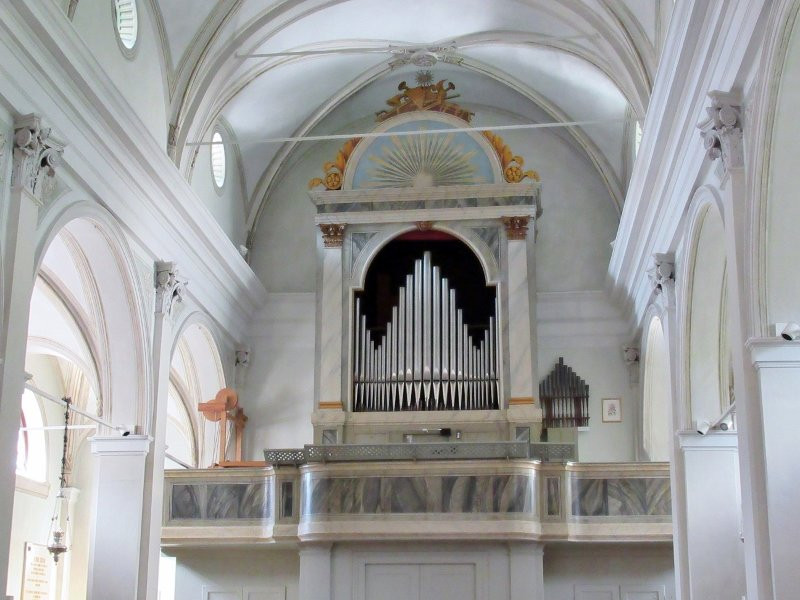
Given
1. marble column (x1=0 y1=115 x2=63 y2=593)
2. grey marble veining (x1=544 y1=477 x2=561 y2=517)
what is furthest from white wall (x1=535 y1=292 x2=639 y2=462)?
marble column (x1=0 y1=115 x2=63 y2=593)

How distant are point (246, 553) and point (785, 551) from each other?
884 centimetres

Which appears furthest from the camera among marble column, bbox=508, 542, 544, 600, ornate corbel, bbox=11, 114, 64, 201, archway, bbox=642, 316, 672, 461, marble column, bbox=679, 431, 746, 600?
archway, bbox=642, 316, 672, 461

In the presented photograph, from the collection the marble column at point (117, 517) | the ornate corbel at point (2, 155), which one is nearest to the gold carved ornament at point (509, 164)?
the marble column at point (117, 517)

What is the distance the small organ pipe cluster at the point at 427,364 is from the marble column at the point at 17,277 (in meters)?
6.63

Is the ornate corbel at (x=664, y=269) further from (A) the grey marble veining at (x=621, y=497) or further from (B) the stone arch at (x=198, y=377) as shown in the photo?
(B) the stone arch at (x=198, y=377)

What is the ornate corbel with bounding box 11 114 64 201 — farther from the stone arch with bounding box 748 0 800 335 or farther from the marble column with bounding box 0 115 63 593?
the stone arch with bounding box 748 0 800 335

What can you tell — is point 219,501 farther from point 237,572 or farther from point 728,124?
point 728,124

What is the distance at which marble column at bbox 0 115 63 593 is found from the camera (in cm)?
1007

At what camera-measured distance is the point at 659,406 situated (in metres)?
17.6

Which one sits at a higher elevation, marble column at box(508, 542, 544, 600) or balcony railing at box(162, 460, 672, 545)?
balcony railing at box(162, 460, 672, 545)

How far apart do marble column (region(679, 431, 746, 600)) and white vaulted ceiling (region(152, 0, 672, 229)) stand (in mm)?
4157

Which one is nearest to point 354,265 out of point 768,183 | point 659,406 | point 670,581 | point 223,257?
point 223,257

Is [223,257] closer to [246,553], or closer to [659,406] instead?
[246,553]

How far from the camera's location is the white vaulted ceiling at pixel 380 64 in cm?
1492
